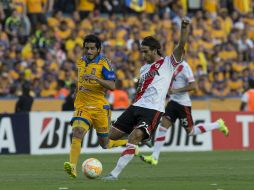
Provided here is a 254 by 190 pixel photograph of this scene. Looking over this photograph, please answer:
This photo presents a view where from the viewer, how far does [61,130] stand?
25.5m

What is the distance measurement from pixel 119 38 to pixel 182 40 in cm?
1768

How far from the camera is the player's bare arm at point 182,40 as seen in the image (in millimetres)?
14906

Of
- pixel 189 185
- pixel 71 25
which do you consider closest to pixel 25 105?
pixel 71 25

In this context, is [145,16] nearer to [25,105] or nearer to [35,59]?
[35,59]

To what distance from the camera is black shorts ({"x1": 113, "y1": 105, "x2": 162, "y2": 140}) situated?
50.8 ft

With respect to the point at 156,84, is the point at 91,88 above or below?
below

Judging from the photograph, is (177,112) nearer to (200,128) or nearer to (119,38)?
(200,128)

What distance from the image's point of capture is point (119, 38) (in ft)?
107

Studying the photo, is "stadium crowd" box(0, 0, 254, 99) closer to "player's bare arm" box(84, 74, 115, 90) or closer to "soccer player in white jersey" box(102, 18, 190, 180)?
"player's bare arm" box(84, 74, 115, 90)

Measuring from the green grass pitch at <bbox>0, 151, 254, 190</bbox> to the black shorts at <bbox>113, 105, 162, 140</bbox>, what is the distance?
804 mm

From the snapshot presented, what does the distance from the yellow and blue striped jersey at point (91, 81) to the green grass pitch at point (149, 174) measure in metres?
1.26

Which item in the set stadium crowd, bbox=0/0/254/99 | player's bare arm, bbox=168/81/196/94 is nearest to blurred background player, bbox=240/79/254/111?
stadium crowd, bbox=0/0/254/99

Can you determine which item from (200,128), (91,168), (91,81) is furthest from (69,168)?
(200,128)

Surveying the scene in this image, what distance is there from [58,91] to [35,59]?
1.46m
